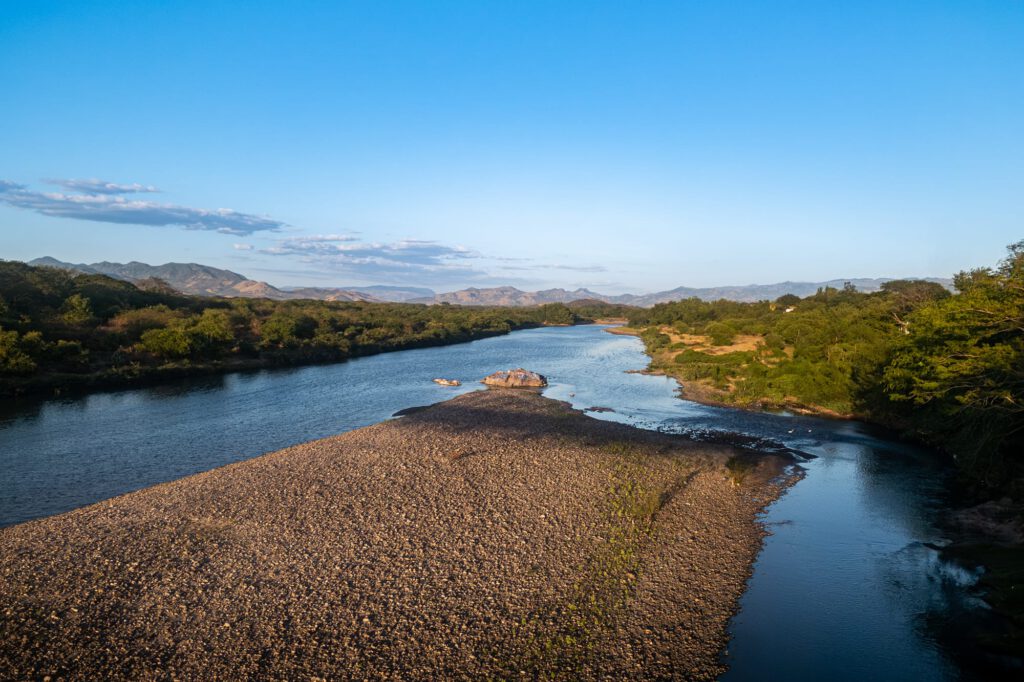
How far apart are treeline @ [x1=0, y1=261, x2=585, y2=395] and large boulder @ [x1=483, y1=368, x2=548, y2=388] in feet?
85.0

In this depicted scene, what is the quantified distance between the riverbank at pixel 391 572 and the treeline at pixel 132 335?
29.6 meters

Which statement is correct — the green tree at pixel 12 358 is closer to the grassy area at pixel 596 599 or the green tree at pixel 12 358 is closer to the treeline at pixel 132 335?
the treeline at pixel 132 335

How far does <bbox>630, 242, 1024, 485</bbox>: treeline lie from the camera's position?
17672 millimetres

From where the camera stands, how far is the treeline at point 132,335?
132ft

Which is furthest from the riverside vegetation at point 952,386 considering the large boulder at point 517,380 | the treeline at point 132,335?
the treeline at point 132,335

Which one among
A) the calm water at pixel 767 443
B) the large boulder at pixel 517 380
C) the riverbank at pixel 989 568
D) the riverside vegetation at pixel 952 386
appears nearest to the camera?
Result: the riverbank at pixel 989 568

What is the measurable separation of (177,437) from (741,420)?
104ft

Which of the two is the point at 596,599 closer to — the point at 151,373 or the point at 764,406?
the point at 764,406

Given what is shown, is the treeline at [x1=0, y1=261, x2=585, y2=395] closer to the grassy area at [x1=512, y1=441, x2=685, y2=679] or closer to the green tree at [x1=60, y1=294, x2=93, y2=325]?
the green tree at [x1=60, y1=294, x2=93, y2=325]

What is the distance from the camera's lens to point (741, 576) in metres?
13.9

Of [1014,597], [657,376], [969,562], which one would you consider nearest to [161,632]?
[1014,597]

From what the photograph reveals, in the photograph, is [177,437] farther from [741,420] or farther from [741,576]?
[741,420]

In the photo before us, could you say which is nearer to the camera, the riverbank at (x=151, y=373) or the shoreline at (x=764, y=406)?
the shoreline at (x=764, y=406)

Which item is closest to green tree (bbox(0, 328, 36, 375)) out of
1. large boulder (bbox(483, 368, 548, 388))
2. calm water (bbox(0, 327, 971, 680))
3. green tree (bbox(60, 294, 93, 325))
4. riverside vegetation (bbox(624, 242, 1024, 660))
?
calm water (bbox(0, 327, 971, 680))
